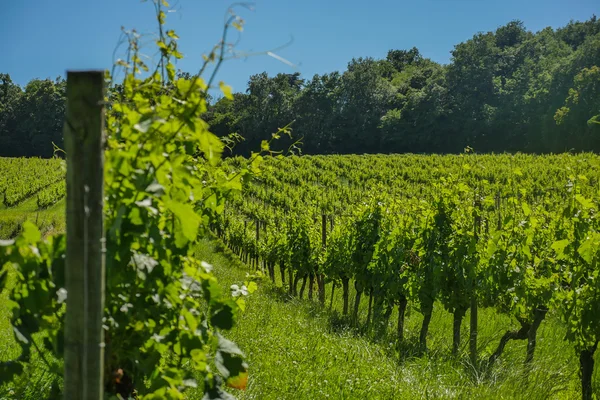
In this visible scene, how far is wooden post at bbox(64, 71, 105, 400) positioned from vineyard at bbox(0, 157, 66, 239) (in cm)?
2566

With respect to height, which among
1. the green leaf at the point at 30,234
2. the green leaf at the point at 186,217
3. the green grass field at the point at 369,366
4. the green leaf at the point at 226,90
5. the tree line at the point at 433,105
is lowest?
the green grass field at the point at 369,366

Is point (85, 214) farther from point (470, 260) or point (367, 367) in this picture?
point (470, 260)

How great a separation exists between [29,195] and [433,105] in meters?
A: 48.9

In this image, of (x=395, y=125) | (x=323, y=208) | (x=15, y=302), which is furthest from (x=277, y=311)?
(x=395, y=125)

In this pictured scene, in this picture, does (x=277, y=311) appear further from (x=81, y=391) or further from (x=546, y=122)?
(x=546, y=122)

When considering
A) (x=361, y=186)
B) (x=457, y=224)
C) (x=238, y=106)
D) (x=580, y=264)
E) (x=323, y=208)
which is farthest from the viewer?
(x=238, y=106)

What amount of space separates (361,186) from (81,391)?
34.1 m

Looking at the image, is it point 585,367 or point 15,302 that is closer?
point 15,302

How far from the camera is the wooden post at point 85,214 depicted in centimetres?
156

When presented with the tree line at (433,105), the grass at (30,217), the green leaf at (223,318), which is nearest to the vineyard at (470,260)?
the green leaf at (223,318)

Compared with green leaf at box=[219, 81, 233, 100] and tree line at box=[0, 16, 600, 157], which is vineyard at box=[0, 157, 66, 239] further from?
green leaf at box=[219, 81, 233, 100]

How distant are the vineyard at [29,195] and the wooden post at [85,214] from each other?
25664 millimetres

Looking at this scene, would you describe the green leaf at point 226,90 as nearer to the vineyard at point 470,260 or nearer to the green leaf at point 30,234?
the green leaf at point 30,234

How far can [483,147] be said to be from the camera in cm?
6669
